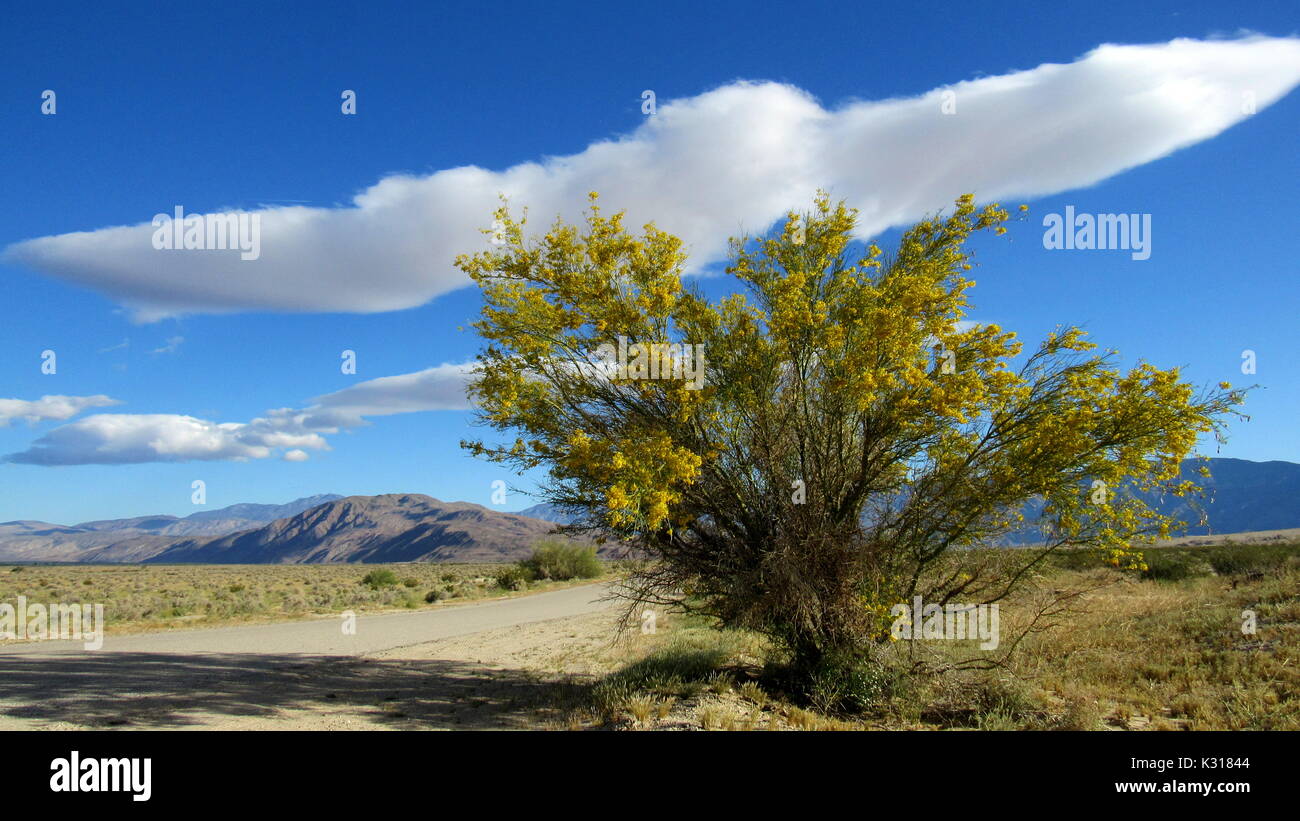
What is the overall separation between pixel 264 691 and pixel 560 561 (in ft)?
116

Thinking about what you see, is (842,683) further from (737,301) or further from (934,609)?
(737,301)

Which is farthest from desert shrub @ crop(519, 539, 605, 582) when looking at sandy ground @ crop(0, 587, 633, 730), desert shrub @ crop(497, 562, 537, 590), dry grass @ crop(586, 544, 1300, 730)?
dry grass @ crop(586, 544, 1300, 730)

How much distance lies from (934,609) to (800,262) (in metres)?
5.51

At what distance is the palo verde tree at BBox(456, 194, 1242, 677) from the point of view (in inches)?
377

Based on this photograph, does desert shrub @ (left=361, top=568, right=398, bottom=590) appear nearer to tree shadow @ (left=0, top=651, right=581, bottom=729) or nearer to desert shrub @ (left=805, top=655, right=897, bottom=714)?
tree shadow @ (left=0, top=651, right=581, bottom=729)

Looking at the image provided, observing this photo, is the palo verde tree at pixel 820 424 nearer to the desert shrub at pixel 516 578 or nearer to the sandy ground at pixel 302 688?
the sandy ground at pixel 302 688

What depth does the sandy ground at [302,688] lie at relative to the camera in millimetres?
10180

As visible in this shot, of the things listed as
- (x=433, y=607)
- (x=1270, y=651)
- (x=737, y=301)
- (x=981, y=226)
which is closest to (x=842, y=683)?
(x=737, y=301)

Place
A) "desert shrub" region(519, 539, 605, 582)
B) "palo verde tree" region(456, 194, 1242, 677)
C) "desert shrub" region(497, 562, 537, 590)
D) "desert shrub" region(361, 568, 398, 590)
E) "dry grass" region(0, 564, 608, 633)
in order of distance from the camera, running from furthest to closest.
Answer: "desert shrub" region(519, 539, 605, 582), "desert shrub" region(361, 568, 398, 590), "desert shrub" region(497, 562, 537, 590), "dry grass" region(0, 564, 608, 633), "palo verde tree" region(456, 194, 1242, 677)

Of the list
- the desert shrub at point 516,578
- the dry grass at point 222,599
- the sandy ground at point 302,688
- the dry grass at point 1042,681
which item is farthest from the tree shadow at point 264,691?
the desert shrub at point 516,578

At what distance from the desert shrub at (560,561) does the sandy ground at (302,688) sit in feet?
91.3

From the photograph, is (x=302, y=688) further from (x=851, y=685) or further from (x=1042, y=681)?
(x=1042, y=681)

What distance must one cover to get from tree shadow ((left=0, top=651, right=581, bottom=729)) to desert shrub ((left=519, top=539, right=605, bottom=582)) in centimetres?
3024

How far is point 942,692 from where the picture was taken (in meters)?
10.6
